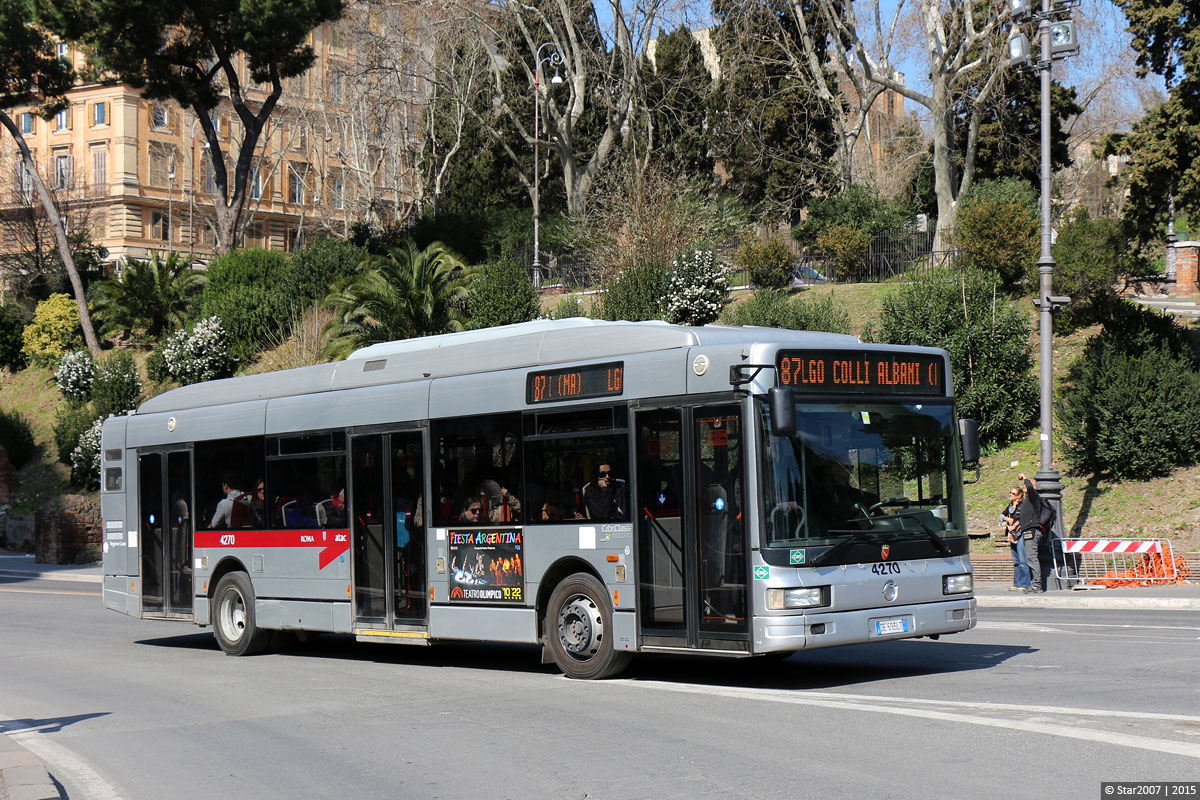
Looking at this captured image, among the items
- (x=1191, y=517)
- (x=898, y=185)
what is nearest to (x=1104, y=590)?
→ (x=1191, y=517)

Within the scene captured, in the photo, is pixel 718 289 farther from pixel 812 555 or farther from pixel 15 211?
pixel 15 211

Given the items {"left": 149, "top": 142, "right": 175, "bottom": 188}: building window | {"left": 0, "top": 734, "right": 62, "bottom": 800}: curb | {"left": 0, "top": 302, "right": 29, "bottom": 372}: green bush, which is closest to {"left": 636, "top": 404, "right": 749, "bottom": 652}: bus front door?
{"left": 0, "top": 734, "right": 62, "bottom": 800}: curb

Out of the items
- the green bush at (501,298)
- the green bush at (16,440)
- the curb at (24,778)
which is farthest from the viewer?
the green bush at (16,440)

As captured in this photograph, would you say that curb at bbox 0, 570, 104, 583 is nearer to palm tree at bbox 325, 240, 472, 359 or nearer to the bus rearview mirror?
palm tree at bbox 325, 240, 472, 359

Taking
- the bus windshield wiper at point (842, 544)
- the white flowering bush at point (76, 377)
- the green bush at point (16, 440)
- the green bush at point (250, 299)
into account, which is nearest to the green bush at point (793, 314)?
the green bush at point (250, 299)

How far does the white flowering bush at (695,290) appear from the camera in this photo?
35.2m

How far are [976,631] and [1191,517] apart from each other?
10770 millimetres

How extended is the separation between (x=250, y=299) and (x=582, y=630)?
35.7 metres

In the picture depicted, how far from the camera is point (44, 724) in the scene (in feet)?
36.2

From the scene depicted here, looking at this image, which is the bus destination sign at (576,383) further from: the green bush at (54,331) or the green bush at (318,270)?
the green bush at (54,331)

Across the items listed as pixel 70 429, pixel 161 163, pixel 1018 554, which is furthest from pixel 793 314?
pixel 161 163

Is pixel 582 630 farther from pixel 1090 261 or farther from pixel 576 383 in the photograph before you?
pixel 1090 261

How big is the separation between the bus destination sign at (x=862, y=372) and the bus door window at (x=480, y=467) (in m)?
3.10

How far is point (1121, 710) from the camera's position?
9.29 metres
